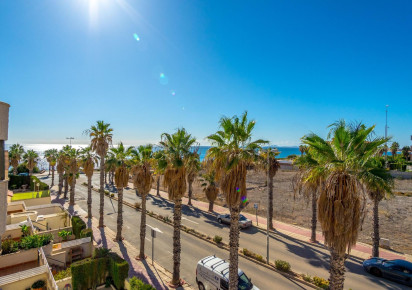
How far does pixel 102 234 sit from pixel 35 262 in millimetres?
7697

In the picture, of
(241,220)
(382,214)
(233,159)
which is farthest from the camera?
(382,214)

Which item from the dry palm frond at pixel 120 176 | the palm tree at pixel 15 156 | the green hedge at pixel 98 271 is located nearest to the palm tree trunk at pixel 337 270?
the green hedge at pixel 98 271

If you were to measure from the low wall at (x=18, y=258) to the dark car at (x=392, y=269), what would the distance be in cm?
2443

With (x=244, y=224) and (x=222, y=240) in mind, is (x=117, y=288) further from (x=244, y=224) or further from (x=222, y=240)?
(x=244, y=224)

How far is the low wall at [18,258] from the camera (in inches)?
596

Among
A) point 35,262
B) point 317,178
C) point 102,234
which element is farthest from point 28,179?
point 317,178

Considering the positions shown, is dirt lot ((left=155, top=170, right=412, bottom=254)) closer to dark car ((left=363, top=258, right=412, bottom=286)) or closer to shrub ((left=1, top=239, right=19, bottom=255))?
dark car ((left=363, top=258, right=412, bottom=286))

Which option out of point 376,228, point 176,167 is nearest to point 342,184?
point 176,167

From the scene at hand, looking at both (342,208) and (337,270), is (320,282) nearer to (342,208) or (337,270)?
(337,270)

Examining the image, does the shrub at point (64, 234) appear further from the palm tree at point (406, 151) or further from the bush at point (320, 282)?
the palm tree at point (406, 151)

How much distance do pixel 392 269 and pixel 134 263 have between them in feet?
61.5

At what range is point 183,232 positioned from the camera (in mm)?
24781

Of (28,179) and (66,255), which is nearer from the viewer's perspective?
(66,255)

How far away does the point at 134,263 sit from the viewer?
17688mm
